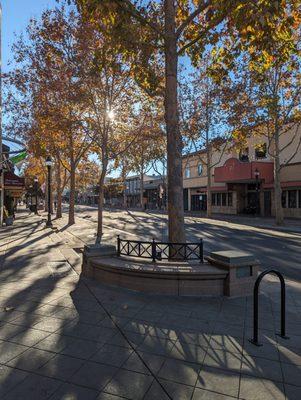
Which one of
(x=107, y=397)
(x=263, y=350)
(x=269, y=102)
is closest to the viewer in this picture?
(x=107, y=397)

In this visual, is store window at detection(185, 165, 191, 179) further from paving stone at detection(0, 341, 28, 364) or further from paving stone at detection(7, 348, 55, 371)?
paving stone at detection(7, 348, 55, 371)

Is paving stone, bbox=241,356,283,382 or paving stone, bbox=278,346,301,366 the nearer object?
paving stone, bbox=241,356,283,382

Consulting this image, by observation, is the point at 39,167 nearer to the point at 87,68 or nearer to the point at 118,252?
the point at 87,68

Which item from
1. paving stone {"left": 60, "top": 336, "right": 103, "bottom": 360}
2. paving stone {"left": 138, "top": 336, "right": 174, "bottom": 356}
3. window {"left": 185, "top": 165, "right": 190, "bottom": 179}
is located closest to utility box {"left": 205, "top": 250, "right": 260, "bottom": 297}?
paving stone {"left": 138, "top": 336, "right": 174, "bottom": 356}

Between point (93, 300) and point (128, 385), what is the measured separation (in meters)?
3.16

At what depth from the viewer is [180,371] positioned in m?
4.05

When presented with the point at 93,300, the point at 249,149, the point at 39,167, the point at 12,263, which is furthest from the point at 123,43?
the point at 39,167

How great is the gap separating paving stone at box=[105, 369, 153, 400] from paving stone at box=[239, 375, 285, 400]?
1.00 metres

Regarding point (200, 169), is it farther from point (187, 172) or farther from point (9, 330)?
point (9, 330)

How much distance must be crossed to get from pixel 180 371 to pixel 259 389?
88 cm

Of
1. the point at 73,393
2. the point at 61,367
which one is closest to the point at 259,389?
the point at 73,393

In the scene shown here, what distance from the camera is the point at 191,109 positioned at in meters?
33.8

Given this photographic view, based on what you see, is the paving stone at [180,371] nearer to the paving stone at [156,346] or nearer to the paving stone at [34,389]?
the paving stone at [156,346]

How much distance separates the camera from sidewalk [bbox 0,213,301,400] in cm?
369
